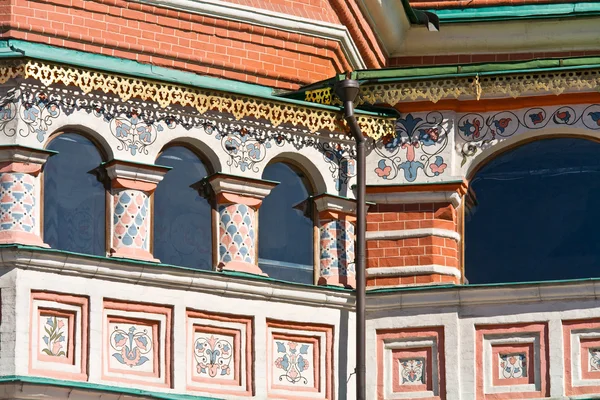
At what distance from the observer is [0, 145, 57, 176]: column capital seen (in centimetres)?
1805

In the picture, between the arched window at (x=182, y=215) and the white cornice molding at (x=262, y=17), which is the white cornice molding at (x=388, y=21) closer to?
the white cornice molding at (x=262, y=17)

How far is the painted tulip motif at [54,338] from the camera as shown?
1767 cm

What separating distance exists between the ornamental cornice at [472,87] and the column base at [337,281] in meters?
1.48

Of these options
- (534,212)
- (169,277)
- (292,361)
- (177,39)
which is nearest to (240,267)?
(169,277)

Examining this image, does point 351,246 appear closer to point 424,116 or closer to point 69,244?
point 424,116

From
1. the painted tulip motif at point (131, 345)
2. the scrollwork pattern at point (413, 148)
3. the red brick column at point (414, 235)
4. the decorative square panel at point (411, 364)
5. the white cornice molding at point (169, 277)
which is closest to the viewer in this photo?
the white cornice molding at point (169, 277)

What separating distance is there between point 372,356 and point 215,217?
1728 mm

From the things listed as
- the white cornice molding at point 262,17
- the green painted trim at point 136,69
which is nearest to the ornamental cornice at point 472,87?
the green painted trim at point 136,69

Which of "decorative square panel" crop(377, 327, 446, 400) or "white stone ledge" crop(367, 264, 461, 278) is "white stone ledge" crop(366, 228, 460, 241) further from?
"decorative square panel" crop(377, 327, 446, 400)

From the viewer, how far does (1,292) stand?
1769 cm

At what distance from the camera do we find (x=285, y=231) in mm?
19297

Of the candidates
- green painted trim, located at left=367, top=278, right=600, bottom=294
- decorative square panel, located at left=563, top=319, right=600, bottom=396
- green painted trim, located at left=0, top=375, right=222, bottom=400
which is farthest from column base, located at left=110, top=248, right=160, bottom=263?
decorative square panel, located at left=563, top=319, right=600, bottom=396

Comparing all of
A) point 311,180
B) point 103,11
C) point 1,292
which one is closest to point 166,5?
point 103,11

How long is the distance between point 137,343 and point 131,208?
110 centimetres
